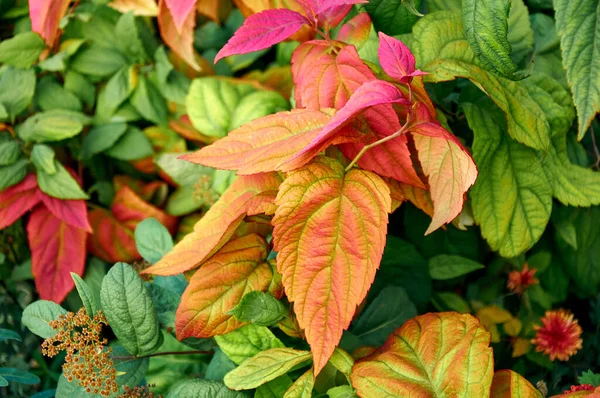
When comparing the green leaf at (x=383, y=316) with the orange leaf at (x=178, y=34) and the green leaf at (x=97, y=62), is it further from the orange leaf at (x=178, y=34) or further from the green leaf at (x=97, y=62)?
the green leaf at (x=97, y=62)

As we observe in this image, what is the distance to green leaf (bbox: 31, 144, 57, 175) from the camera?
117cm

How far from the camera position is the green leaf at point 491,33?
80 cm

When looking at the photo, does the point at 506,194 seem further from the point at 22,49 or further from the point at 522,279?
the point at 22,49

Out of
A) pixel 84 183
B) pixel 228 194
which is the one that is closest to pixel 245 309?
pixel 228 194

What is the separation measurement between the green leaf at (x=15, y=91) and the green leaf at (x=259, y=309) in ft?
2.20

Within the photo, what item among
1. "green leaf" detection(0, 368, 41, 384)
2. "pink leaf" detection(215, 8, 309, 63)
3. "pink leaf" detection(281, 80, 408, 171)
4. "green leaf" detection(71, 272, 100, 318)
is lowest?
"green leaf" detection(0, 368, 41, 384)

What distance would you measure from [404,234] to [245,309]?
493 millimetres

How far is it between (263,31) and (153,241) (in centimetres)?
37

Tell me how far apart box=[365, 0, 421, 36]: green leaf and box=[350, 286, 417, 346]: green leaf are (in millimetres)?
409

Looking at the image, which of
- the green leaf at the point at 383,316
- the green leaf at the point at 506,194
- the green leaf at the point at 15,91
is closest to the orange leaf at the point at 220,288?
the green leaf at the point at 383,316

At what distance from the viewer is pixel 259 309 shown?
0.81m

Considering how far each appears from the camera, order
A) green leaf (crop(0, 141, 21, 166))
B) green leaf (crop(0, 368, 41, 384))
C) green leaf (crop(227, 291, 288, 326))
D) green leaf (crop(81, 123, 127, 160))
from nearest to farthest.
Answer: green leaf (crop(227, 291, 288, 326)) < green leaf (crop(0, 368, 41, 384)) < green leaf (crop(0, 141, 21, 166)) < green leaf (crop(81, 123, 127, 160))

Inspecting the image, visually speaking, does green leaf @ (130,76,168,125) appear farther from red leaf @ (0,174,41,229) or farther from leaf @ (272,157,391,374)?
leaf @ (272,157,391,374)

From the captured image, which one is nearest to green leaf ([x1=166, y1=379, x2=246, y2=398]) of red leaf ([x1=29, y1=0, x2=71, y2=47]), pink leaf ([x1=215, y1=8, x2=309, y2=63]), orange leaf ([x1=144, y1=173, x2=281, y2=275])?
orange leaf ([x1=144, y1=173, x2=281, y2=275])
